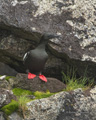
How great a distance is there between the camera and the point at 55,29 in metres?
8.12

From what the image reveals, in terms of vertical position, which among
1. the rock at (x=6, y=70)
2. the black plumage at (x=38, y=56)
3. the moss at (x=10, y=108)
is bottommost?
the rock at (x=6, y=70)

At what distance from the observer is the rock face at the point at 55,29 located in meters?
7.89

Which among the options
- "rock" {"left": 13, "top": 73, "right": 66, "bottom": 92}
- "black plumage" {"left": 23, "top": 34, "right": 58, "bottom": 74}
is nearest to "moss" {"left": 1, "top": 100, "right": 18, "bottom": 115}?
"rock" {"left": 13, "top": 73, "right": 66, "bottom": 92}

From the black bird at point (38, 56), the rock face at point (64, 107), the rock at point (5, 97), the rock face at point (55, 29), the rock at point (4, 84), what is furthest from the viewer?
the rock face at point (55, 29)

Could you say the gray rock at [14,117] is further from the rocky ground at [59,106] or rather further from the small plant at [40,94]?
the small plant at [40,94]

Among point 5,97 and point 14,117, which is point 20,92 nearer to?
point 5,97

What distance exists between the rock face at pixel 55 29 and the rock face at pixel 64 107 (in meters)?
1.34

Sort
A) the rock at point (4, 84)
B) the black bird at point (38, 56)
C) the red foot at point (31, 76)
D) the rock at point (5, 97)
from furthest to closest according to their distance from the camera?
the black bird at point (38, 56)
the red foot at point (31, 76)
the rock at point (4, 84)
the rock at point (5, 97)

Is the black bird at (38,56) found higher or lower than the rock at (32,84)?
higher

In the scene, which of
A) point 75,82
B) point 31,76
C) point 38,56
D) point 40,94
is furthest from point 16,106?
point 75,82

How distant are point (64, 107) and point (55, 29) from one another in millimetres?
2635

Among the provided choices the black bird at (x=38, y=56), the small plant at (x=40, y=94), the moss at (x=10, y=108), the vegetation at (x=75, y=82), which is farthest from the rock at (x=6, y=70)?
the moss at (x=10, y=108)

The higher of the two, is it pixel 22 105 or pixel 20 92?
pixel 22 105

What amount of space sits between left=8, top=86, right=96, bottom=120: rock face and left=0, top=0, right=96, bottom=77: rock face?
4.40 feet
